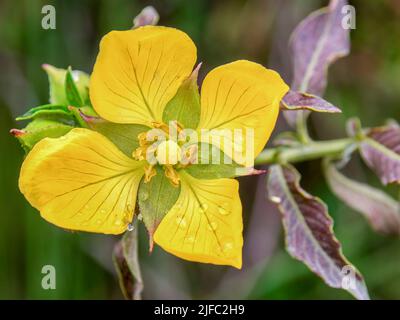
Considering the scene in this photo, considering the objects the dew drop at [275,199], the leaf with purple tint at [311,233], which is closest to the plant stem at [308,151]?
the leaf with purple tint at [311,233]

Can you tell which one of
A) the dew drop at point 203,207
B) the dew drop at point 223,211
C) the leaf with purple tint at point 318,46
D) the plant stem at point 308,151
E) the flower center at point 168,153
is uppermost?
the leaf with purple tint at point 318,46

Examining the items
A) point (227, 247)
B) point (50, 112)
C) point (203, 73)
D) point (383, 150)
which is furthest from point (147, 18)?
point (203, 73)

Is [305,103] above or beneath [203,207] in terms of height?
above

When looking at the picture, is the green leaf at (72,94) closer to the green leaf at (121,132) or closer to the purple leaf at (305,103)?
the green leaf at (121,132)

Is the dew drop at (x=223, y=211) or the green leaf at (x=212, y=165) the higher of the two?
the green leaf at (x=212, y=165)

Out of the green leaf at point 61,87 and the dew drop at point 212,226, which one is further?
the green leaf at point 61,87

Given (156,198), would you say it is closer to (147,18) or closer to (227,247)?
(227,247)

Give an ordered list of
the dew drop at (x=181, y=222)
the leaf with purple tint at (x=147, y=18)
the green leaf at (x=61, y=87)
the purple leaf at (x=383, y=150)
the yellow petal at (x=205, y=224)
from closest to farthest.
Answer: the yellow petal at (x=205, y=224)
the dew drop at (x=181, y=222)
the green leaf at (x=61, y=87)
the leaf with purple tint at (x=147, y=18)
the purple leaf at (x=383, y=150)
